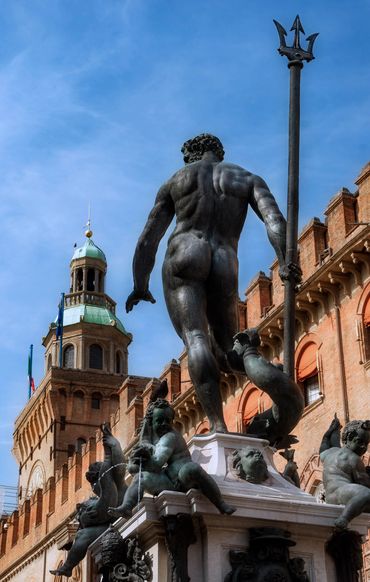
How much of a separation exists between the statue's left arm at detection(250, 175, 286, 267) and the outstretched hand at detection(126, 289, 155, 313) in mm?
1088

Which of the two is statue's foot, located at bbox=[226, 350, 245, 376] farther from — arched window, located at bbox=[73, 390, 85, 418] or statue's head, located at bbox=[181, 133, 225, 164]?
arched window, located at bbox=[73, 390, 85, 418]

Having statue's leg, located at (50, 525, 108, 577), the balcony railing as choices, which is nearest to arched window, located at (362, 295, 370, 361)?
statue's leg, located at (50, 525, 108, 577)

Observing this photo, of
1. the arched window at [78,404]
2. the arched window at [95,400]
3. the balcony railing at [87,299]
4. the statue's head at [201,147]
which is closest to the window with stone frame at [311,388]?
the statue's head at [201,147]

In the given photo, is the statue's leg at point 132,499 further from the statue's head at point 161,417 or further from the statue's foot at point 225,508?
the statue's foot at point 225,508

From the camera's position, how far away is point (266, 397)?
29.7 m

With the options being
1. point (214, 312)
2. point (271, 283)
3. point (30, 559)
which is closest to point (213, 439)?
point (214, 312)

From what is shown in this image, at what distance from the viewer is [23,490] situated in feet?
214

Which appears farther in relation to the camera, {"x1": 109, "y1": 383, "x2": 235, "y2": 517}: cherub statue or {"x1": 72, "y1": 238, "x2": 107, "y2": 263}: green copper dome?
{"x1": 72, "y1": 238, "x2": 107, "y2": 263}: green copper dome

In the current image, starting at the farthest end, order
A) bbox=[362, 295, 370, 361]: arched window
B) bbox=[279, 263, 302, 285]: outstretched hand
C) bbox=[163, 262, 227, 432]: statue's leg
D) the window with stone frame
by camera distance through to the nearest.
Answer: the window with stone frame, bbox=[362, 295, 370, 361]: arched window, bbox=[279, 263, 302, 285]: outstretched hand, bbox=[163, 262, 227, 432]: statue's leg

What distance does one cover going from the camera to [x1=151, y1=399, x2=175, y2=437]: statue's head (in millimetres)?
7211

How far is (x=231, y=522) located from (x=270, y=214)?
254 centimetres

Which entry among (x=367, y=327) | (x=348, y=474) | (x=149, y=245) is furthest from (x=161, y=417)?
(x=367, y=327)

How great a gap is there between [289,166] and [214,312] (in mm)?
1329

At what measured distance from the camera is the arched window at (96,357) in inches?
2618
